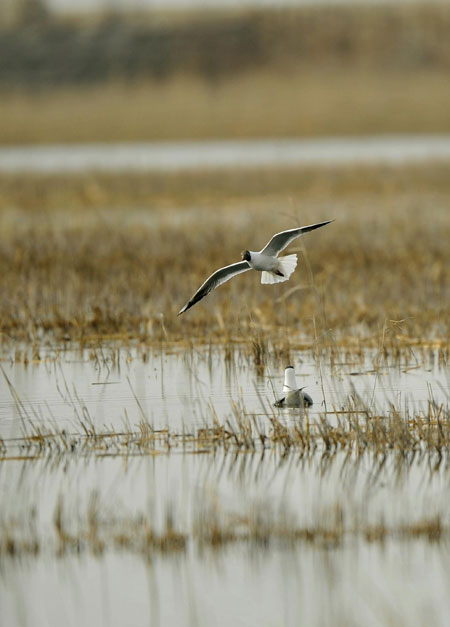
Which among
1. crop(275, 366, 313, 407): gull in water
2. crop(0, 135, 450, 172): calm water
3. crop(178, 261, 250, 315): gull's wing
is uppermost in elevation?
crop(0, 135, 450, 172): calm water

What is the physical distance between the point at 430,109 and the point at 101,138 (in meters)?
9.75

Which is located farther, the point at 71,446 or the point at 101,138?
the point at 101,138

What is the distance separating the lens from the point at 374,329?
381 inches

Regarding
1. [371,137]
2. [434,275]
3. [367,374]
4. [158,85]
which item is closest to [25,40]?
[158,85]

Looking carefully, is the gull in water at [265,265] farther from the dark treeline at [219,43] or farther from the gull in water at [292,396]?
the dark treeline at [219,43]

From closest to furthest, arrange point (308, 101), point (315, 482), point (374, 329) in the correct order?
point (315, 482), point (374, 329), point (308, 101)

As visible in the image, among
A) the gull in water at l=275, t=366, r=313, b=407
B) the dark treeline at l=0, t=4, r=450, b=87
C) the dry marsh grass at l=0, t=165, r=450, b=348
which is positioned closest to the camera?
the gull in water at l=275, t=366, r=313, b=407

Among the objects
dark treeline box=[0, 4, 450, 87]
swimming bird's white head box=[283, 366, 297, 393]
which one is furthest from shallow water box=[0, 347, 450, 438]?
dark treeline box=[0, 4, 450, 87]

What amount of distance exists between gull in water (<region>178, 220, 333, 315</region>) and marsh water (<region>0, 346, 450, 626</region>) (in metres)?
0.58

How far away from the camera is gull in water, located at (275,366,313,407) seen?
703 centimetres

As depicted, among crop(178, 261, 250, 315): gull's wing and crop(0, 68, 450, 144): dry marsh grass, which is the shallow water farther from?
crop(0, 68, 450, 144): dry marsh grass

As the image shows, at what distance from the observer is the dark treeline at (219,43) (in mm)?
53531

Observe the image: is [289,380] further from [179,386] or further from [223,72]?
[223,72]

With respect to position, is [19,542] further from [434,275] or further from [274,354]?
[434,275]
